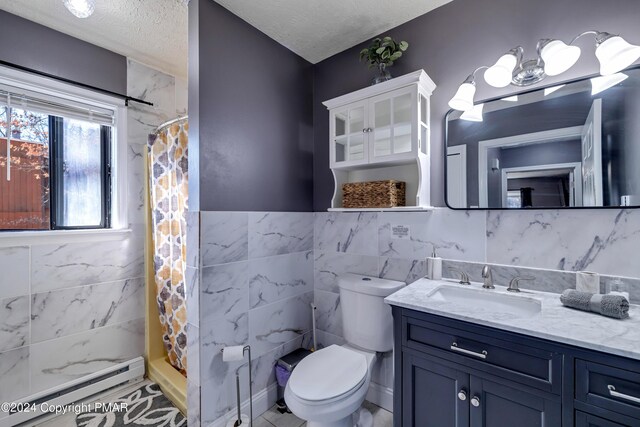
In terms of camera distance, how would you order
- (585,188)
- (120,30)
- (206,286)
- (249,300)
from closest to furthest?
(585,188) < (206,286) < (249,300) < (120,30)

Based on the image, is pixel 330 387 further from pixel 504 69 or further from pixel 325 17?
pixel 325 17

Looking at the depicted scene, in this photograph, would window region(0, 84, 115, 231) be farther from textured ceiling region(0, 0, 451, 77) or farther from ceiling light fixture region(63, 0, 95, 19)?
ceiling light fixture region(63, 0, 95, 19)

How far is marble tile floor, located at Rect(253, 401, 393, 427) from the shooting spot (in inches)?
65.9

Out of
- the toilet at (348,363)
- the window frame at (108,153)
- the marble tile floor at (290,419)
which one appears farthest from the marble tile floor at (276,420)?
the window frame at (108,153)

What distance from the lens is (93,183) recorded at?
2.10 m

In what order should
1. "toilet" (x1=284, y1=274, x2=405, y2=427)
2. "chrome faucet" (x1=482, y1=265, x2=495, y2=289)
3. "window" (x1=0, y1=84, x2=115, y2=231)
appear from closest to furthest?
"toilet" (x1=284, y1=274, x2=405, y2=427)
"chrome faucet" (x1=482, y1=265, x2=495, y2=289)
"window" (x1=0, y1=84, x2=115, y2=231)

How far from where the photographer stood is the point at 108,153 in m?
2.17

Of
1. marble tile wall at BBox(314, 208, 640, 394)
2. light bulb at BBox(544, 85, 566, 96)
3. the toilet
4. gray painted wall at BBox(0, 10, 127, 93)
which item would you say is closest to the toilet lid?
the toilet

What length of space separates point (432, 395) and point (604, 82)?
5.24ft

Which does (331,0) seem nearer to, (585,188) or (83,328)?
(585,188)

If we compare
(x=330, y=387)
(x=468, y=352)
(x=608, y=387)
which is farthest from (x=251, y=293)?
(x=608, y=387)

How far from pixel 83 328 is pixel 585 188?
316 cm

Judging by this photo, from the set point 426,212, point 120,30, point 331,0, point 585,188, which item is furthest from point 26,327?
point 585,188

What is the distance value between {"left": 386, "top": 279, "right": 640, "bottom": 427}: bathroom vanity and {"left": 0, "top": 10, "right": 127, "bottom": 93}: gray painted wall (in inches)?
103
